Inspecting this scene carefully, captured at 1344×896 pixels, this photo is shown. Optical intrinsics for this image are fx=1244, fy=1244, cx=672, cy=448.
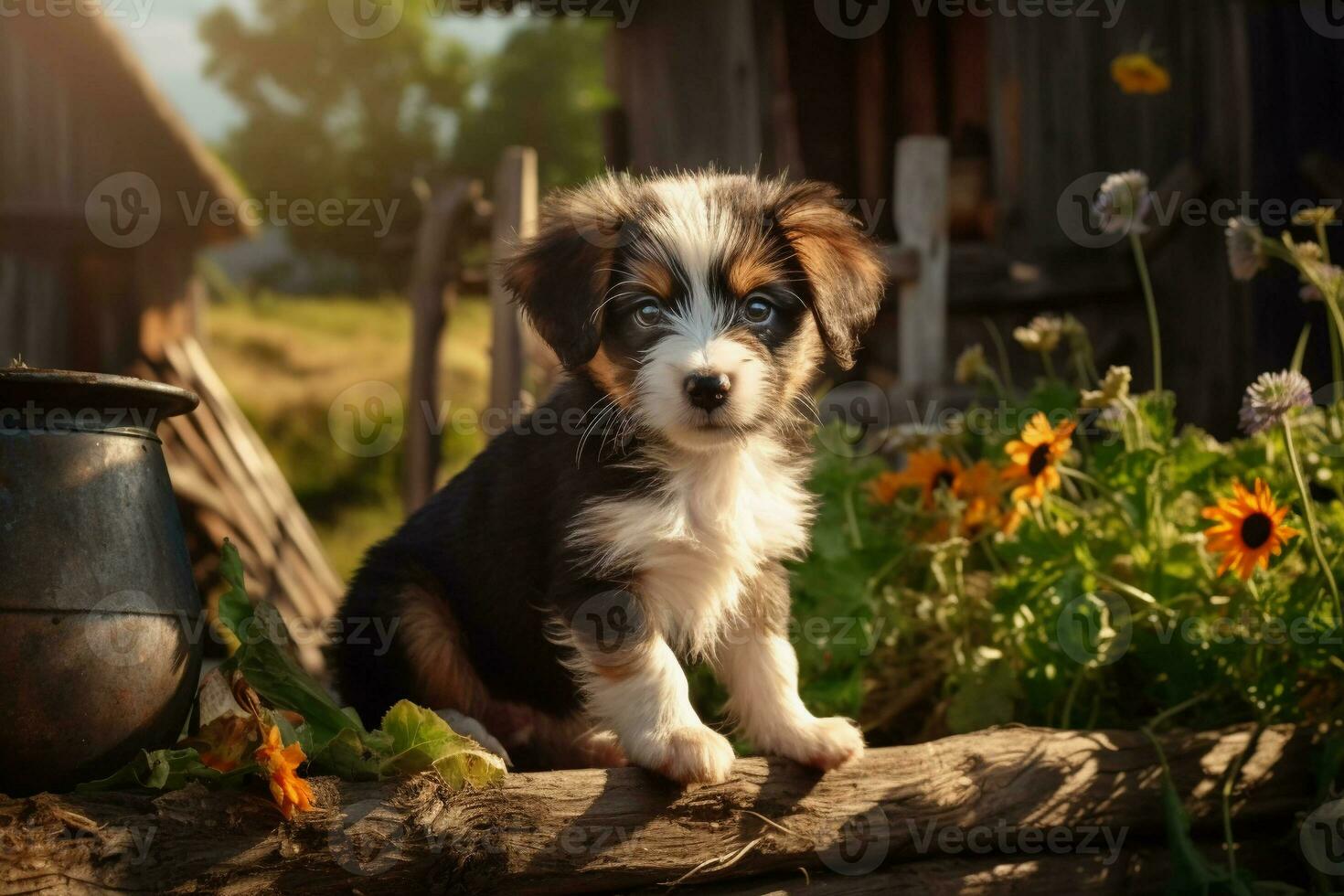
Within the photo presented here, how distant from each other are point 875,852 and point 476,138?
2119 cm

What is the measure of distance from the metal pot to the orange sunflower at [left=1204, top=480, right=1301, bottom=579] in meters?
3.12

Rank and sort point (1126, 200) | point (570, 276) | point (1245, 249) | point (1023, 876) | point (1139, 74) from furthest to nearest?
point (1139, 74), point (1126, 200), point (1245, 249), point (1023, 876), point (570, 276)

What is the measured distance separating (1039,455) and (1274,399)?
2.49 feet

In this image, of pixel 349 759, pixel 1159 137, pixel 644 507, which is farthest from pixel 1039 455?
pixel 1159 137

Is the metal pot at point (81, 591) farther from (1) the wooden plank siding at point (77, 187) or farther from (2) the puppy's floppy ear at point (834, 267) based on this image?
(1) the wooden plank siding at point (77, 187)

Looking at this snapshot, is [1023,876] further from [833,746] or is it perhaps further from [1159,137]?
[1159,137]

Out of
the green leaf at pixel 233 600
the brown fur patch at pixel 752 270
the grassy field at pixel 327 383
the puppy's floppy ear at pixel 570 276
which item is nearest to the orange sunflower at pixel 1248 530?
the brown fur patch at pixel 752 270

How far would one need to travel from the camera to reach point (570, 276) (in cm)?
375

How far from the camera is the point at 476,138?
23250 millimetres

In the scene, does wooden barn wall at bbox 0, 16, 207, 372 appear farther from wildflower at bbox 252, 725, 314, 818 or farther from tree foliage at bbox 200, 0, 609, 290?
tree foliage at bbox 200, 0, 609, 290

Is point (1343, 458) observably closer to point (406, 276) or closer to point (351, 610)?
point (351, 610)

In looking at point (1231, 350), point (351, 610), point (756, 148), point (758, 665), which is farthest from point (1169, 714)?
point (756, 148)

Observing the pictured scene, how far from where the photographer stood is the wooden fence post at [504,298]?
8.38 m

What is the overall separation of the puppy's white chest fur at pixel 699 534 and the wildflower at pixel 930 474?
1.27 meters
